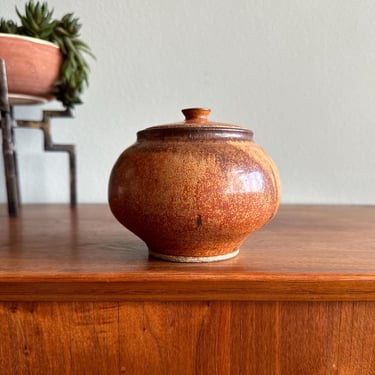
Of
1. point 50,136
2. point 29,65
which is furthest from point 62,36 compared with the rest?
point 50,136

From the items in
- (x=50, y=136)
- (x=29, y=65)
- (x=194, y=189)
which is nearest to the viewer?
(x=194, y=189)

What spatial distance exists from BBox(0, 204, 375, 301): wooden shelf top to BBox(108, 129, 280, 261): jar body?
37mm

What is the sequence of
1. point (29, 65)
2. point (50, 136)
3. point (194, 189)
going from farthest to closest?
point (50, 136) < point (29, 65) < point (194, 189)

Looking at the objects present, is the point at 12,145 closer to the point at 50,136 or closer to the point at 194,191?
the point at 50,136

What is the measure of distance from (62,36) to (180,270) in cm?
59

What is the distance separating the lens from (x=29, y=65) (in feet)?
2.25

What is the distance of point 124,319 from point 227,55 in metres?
0.71

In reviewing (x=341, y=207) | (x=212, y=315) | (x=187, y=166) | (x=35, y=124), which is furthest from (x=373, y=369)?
(x=35, y=124)

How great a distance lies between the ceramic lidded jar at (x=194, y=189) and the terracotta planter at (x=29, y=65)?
402 millimetres

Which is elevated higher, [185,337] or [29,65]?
[29,65]

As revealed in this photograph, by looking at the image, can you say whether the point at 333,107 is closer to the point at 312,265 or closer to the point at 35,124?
the point at 312,265

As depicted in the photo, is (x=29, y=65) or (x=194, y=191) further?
(x=29, y=65)

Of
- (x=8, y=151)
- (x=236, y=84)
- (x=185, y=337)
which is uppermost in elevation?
(x=236, y=84)

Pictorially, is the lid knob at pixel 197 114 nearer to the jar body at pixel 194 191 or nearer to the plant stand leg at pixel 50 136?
the jar body at pixel 194 191
